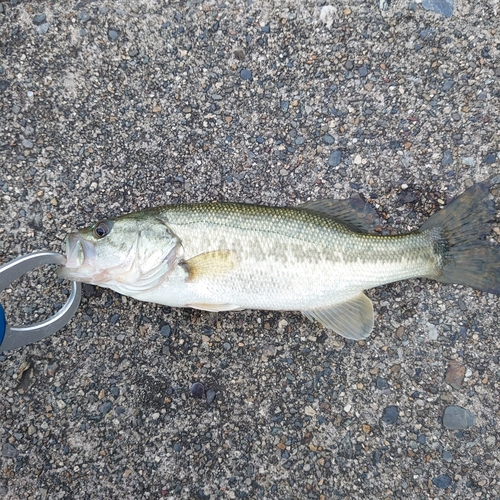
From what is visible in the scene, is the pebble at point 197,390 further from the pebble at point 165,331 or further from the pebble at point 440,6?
the pebble at point 440,6

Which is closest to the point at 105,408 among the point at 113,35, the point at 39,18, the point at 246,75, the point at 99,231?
the point at 99,231

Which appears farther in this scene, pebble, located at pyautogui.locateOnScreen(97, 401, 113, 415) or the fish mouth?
pebble, located at pyautogui.locateOnScreen(97, 401, 113, 415)

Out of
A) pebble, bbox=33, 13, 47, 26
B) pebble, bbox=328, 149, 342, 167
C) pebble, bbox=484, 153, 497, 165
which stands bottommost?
pebble, bbox=328, 149, 342, 167

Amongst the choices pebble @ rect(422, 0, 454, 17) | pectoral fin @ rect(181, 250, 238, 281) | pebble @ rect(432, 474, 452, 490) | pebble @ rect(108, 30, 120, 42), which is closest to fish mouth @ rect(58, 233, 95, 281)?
pectoral fin @ rect(181, 250, 238, 281)

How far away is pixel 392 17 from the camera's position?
2859mm

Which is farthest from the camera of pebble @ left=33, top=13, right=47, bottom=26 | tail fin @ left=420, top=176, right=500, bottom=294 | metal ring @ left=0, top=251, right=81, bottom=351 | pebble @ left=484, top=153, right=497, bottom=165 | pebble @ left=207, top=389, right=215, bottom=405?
pebble @ left=33, top=13, right=47, bottom=26

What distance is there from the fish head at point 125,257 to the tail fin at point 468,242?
5.33 feet

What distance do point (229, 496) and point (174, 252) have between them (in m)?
1.56

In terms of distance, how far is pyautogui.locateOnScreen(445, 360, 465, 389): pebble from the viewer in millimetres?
2637

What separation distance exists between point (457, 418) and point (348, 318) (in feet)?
3.15

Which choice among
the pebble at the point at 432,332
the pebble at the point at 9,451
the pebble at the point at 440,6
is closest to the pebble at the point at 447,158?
the pebble at the point at 440,6

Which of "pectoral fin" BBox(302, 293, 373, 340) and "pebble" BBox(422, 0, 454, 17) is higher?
"pebble" BBox(422, 0, 454, 17)

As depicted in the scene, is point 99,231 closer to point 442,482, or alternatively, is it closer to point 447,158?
point 447,158

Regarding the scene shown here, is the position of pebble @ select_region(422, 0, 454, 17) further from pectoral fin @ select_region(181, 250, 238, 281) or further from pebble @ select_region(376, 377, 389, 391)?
pebble @ select_region(376, 377, 389, 391)
